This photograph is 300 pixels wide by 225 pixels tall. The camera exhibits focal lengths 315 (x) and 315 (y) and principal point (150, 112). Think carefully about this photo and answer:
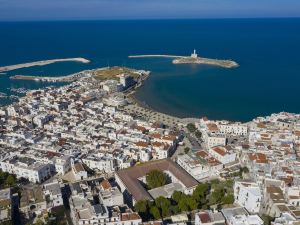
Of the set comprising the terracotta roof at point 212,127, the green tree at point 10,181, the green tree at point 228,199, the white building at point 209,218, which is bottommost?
the green tree at point 10,181

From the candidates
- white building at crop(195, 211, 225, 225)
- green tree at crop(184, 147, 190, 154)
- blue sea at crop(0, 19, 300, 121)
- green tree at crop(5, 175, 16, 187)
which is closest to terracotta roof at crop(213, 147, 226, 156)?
green tree at crop(184, 147, 190, 154)

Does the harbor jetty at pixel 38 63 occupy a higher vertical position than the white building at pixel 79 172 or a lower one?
higher

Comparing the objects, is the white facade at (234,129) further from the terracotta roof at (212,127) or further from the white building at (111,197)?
the white building at (111,197)

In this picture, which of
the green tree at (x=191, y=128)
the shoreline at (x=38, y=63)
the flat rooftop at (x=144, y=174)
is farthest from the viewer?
the shoreline at (x=38, y=63)

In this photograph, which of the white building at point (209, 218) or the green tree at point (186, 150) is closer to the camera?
the white building at point (209, 218)

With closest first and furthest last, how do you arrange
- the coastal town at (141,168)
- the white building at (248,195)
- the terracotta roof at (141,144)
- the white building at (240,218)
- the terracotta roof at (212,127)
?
1. the white building at (240,218)
2. the coastal town at (141,168)
3. the white building at (248,195)
4. the terracotta roof at (141,144)
5. the terracotta roof at (212,127)

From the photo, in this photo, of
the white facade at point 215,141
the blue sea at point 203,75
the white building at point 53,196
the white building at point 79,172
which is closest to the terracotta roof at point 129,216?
the white building at point 53,196

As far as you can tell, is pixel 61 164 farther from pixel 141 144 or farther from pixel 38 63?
pixel 38 63

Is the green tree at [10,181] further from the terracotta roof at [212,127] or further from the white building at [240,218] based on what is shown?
the terracotta roof at [212,127]
